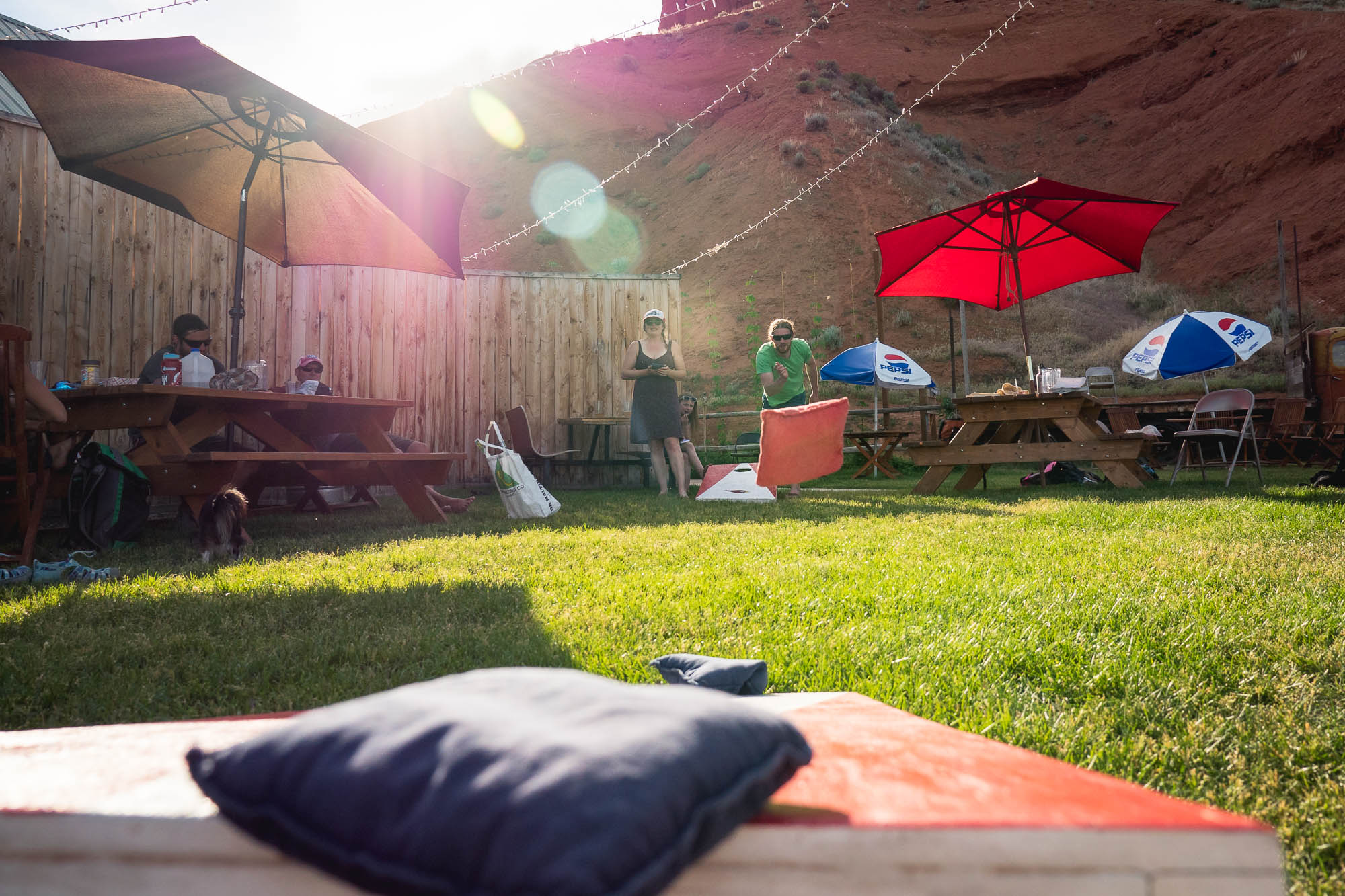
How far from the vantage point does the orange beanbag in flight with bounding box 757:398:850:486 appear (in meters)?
5.45

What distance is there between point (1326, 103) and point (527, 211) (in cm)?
2547

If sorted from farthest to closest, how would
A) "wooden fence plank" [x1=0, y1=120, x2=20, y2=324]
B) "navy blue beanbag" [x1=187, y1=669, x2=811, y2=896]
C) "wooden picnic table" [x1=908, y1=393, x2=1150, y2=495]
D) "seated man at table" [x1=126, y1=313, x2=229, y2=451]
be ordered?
"wooden picnic table" [x1=908, y1=393, x2=1150, y2=495] → "wooden fence plank" [x1=0, y1=120, x2=20, y2=324] → "seated man at table" [x1=126, y1=313, x2=229, y2=451] → "navy blue beanbag" [x1=187, y1=669, x2=811, y2=896]

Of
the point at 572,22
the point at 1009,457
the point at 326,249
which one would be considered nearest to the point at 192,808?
the point at 326,249

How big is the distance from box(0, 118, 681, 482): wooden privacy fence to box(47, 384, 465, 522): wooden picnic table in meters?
1.29

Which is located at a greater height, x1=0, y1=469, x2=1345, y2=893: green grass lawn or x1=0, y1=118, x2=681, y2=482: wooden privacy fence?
x1=0, y1=118, x2=681, y2=482: wooden privacy fence

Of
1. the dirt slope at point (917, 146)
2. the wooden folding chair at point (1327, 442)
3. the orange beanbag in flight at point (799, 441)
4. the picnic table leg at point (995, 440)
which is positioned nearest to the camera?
the orange beanbag in flight at point (799, 441)

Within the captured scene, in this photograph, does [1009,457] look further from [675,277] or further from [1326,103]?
[1326,103]

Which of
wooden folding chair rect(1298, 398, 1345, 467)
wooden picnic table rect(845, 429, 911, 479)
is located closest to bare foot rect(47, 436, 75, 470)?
wooden picnic table rect(845, 429, 911, 479)

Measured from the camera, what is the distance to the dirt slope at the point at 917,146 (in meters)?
20.5

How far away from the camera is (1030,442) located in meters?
6.62

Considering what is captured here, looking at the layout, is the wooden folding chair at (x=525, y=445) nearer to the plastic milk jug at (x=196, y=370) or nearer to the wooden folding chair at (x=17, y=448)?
the plastic milk jug at (x=196, y=370)

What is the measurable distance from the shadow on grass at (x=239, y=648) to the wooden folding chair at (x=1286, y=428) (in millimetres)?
11090

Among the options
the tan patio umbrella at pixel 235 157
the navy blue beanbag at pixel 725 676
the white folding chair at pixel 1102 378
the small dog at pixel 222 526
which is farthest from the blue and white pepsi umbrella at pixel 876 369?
the navy blue beanbag at pixel 725 676

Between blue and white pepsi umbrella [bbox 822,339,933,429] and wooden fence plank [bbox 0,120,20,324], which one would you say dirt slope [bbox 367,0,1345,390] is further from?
wooden fence plank [bbox 0,120,20,324]
